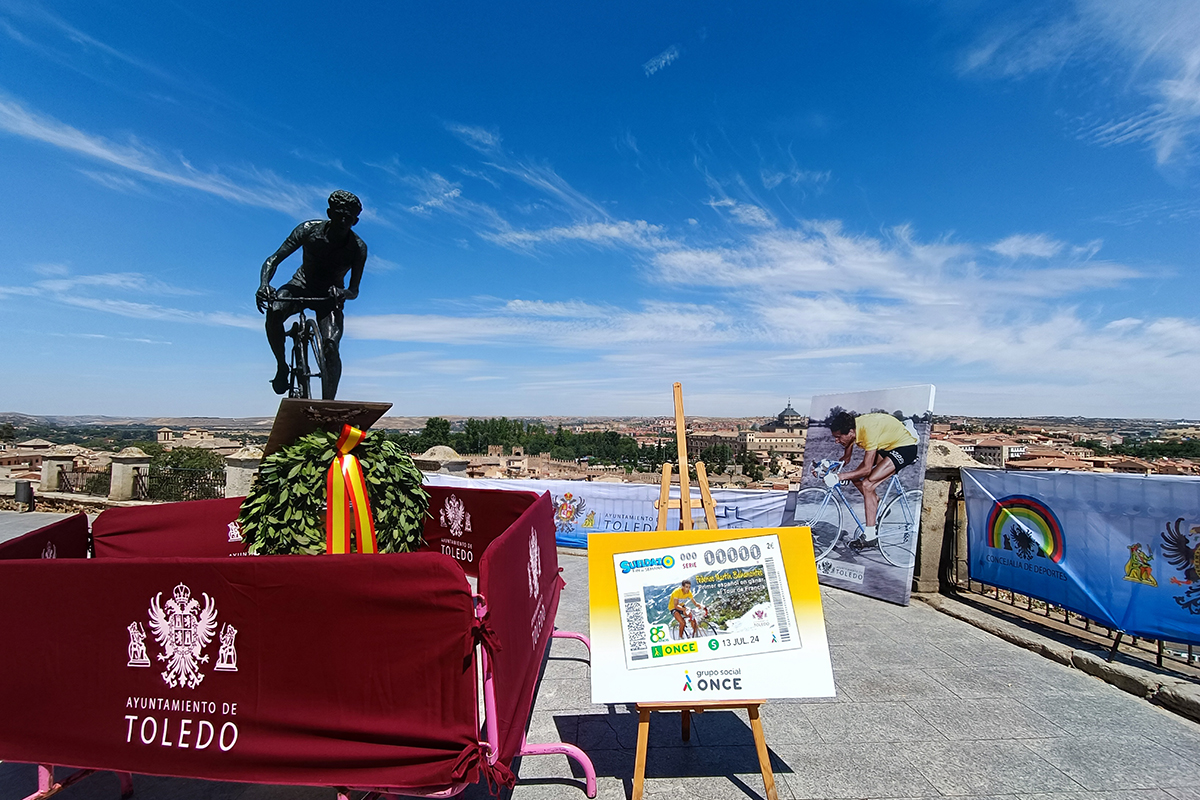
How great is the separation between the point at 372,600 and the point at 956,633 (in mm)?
5617

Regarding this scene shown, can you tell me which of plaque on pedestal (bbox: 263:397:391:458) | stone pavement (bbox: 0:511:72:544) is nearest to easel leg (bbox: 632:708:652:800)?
plaque on pedestal (bbox: 263:397:391:458)

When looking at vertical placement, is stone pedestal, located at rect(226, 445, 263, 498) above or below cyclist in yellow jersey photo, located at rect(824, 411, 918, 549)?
below

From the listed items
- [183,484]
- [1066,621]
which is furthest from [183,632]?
[183,484]

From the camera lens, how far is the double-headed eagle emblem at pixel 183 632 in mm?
2307

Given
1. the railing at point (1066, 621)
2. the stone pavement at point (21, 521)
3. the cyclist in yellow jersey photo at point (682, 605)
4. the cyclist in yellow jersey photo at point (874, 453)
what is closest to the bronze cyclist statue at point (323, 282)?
the cyclist in yellow jersey photo at point (682, 605)

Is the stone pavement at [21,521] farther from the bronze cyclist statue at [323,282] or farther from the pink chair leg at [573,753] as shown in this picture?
Answer: the pink chair leg at [573,753]

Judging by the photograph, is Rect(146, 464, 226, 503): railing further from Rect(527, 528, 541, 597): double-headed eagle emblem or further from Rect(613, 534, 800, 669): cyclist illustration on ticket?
Rect(613, 534, 800, 669): cyclist illustration on ticket

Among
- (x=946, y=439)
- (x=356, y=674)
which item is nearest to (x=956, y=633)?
(x=946, y=439)

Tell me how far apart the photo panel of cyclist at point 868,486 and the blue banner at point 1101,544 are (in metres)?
0.75

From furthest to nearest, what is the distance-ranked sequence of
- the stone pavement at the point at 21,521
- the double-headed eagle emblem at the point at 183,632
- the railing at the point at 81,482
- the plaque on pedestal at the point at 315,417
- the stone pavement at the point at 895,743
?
the railing at the point at 81,482
the stone pavement at the point at 21,521
the plaque on pedestal at the point at 315,417
the stone pavement at the point at 895,743
the double-headed eagle emblem at the point at 183,632

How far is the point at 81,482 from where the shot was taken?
1420 cm

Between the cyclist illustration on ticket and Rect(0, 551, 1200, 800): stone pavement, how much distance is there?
2.46ft

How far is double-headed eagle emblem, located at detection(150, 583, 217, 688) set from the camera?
2.31 m

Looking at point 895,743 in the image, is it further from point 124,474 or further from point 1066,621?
point 124,474
